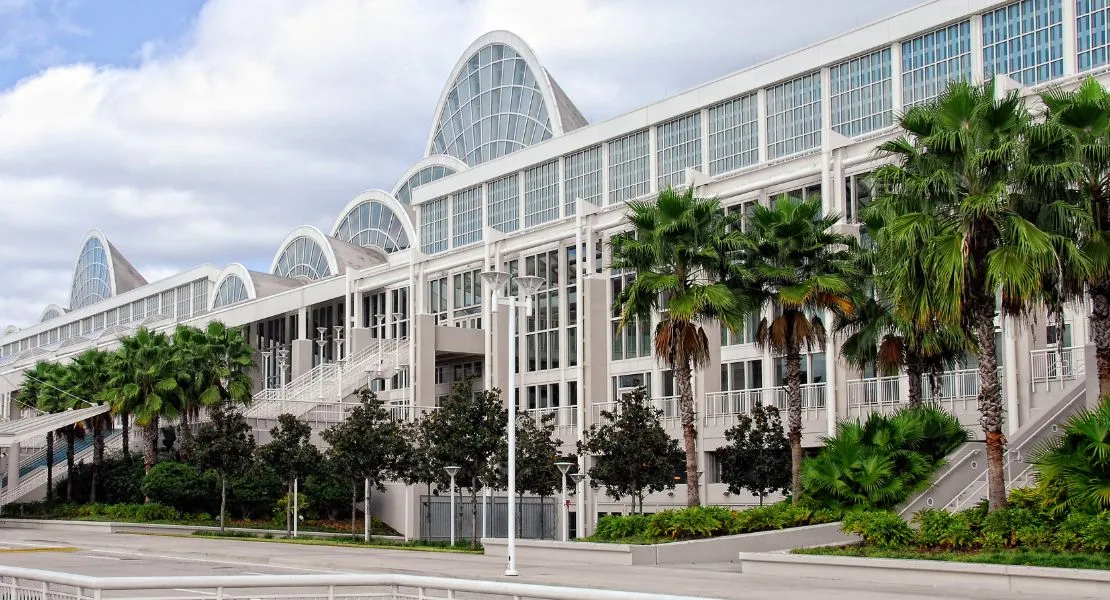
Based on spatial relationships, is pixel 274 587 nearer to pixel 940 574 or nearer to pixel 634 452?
pixel 940 574

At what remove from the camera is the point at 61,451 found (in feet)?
219

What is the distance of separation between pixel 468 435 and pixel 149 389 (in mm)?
20826

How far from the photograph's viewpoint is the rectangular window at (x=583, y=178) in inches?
2130

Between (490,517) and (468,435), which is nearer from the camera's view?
(468,435)

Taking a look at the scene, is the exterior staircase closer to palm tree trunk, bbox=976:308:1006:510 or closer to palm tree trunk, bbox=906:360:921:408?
palm tree trunk, bbox=906:360:921:408

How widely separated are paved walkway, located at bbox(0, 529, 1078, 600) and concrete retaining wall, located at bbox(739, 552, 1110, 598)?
0.54 metres

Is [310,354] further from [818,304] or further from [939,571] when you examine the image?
[939,571]

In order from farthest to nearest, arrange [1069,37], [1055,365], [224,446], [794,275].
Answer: [224,446], [1069,37], [1055,365], [794,275]

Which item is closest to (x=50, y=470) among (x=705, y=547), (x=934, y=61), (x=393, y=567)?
(x=393, y=567)

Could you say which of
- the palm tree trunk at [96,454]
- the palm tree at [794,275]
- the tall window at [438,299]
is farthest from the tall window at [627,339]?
the palm tree trunk at [96,454]

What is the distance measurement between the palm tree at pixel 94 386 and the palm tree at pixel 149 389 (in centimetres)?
164

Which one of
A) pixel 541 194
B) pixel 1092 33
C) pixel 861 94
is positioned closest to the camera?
pixel 1092 33

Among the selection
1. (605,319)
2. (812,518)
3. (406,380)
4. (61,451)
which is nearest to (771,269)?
(812,518)

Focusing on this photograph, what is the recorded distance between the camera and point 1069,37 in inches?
1484
